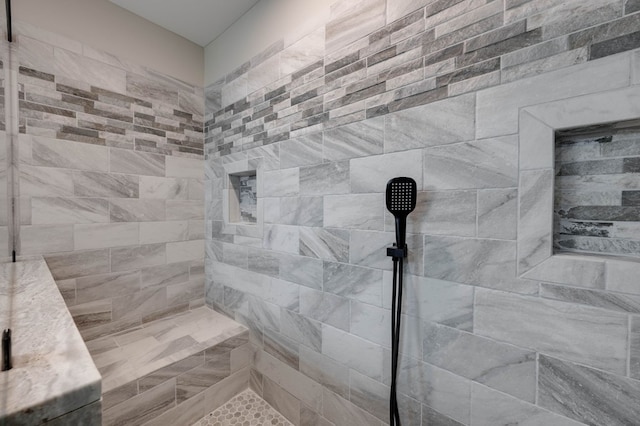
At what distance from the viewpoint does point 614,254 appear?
79 centimetres

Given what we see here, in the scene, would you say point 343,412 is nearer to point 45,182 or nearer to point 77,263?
point 77,263

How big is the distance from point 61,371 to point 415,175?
3.81 ft

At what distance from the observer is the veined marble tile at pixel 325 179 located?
1316 mm

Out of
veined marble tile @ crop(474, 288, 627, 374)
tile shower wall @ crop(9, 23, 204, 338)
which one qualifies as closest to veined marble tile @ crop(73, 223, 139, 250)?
tile shower wall @ crop(9, 23, 204, 338)

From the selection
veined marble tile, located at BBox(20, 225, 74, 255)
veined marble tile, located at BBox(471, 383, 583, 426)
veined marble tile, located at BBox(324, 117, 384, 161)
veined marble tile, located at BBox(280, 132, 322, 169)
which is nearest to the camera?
veined marble tile, located at BBox(471, 383, 583, 426)

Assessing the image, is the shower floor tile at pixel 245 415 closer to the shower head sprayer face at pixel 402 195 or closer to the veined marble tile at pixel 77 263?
A: the veined marble tile at pixel 77 263

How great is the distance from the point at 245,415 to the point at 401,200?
1686mm

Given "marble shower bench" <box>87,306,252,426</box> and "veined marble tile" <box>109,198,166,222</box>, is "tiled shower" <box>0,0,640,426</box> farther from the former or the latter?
"marble shower bench" <box>87,306,252,426</box>

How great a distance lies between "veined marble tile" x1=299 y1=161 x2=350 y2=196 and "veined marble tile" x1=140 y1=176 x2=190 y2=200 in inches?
47.7

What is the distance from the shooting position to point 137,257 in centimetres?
194

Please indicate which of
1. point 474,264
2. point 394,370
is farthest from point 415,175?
point 394,370

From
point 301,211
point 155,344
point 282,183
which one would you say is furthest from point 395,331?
point 155,344

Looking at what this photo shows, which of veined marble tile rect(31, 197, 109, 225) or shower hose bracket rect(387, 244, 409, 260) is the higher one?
veined marble tile rect(31, 197, 109, 225)

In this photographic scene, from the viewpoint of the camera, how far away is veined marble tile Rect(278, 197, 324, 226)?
4.71 ft
